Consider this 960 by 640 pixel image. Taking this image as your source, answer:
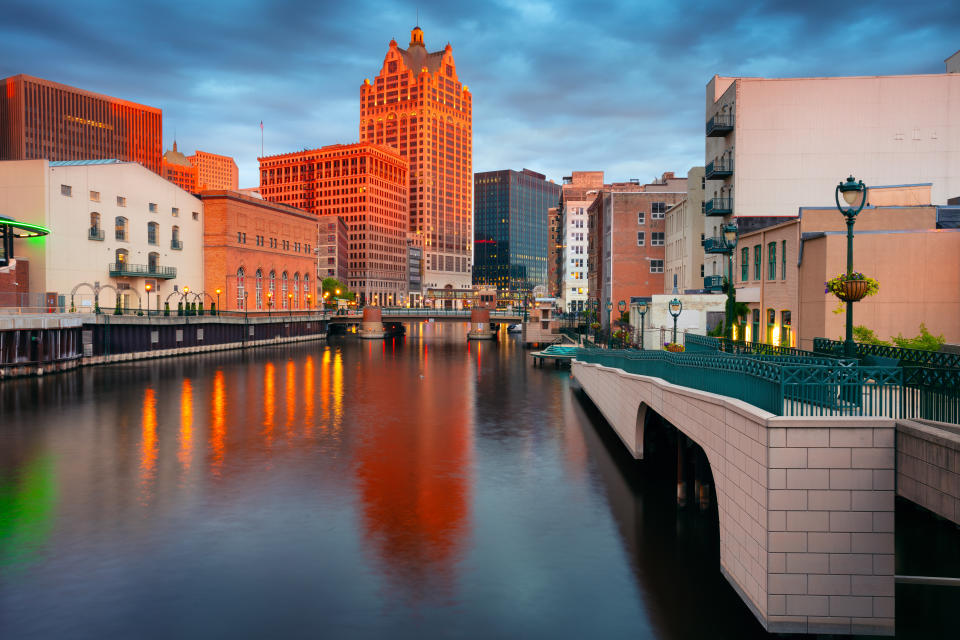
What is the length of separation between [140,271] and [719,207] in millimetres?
74093

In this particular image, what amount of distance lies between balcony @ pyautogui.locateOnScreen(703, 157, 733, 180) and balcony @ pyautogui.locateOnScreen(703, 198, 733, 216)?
2000 millimetres

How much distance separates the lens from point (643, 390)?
27.4 m

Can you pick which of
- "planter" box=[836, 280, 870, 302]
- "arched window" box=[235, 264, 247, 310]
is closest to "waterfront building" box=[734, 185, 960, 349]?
"planter" box=[836, 280, 870, 302]

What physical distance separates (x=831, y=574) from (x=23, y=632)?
1809 cm

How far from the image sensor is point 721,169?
5688 cm

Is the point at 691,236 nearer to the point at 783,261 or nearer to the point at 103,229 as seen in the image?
the point at 783,261

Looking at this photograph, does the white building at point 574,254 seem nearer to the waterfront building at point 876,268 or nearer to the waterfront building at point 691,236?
the waterfront building at point 691,236

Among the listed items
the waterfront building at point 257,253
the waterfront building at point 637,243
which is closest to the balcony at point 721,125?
the waterfront building at point 637,243

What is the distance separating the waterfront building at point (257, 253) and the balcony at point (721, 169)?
78.2 m

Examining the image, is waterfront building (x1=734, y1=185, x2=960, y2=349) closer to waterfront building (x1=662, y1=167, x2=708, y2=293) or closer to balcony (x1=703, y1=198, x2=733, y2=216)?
balcony (x1=703, y1=198, x2=733, y2=216)

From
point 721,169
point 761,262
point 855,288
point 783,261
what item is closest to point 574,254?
point 721,169

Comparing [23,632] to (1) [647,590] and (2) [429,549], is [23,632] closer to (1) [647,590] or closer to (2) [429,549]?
(2) [429,549]

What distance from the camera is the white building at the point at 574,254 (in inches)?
7362

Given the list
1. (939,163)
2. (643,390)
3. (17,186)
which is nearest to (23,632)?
(643,390)
